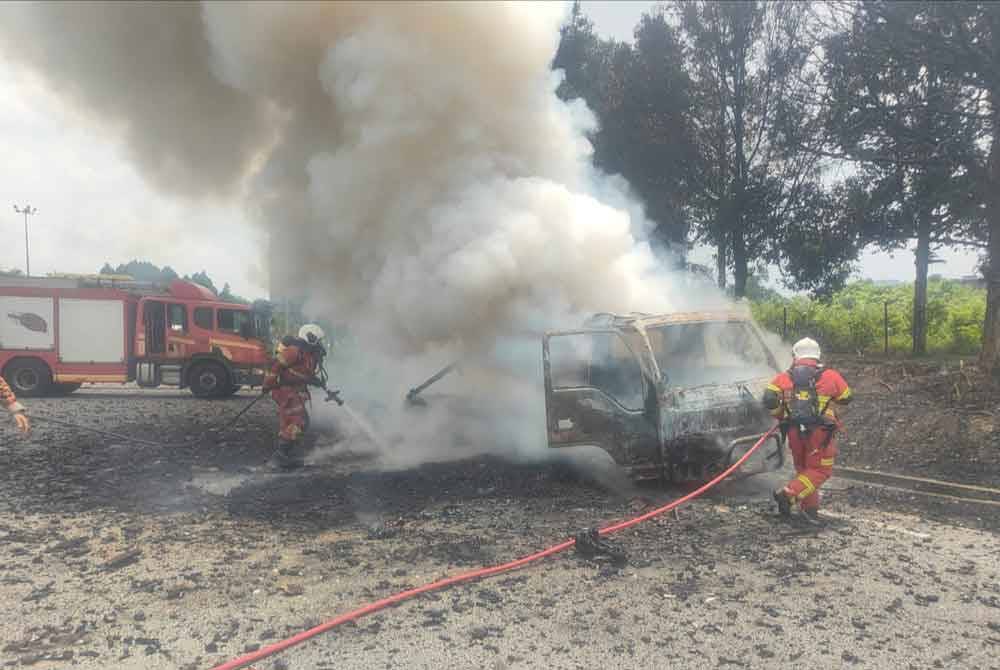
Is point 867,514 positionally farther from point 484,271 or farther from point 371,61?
point 371,61

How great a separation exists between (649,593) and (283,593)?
2087 mm

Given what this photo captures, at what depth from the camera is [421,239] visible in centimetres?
831

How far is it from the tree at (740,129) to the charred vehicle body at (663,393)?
27.6 feet

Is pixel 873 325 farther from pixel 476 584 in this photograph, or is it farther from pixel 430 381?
pixel 476 584

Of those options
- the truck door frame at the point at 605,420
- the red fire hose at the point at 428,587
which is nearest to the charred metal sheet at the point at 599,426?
the truck door frame at the point at 605,420

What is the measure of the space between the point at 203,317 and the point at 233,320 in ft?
1.94

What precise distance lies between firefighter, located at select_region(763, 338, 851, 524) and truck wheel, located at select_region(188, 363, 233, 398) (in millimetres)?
12161

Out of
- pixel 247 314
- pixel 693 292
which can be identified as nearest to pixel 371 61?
pixel 693 292

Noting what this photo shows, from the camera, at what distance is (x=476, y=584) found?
4109 millimetres

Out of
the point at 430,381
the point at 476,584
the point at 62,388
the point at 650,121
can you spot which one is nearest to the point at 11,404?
the point at 430,381

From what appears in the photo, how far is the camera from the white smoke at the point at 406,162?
7.67 m

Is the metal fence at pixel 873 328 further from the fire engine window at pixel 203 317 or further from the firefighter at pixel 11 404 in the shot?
the firefighter at pixel 11 404

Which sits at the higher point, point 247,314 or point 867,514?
point 247,314

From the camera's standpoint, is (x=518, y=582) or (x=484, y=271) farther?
(x=484, y=271)
